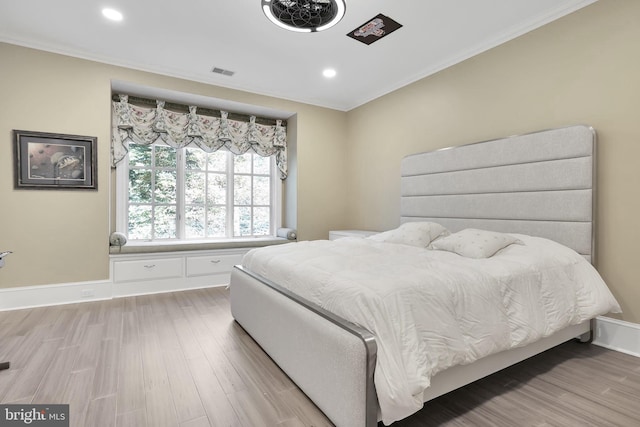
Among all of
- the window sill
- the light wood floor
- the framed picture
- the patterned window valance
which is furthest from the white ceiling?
the light wood floor

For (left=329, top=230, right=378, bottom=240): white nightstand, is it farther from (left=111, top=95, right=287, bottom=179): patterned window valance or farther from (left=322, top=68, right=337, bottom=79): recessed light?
(left=322, top=68, right=337, bottom=79): recessed light

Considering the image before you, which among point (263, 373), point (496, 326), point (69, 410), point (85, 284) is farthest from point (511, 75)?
point (85, 284)

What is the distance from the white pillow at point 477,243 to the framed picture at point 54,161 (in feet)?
12.1

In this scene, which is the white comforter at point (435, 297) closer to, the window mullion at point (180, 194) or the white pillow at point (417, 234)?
the white pillow at point (417, 234)

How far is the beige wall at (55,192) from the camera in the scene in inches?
123

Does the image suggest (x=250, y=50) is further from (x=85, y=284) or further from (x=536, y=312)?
(x=536, y=312)

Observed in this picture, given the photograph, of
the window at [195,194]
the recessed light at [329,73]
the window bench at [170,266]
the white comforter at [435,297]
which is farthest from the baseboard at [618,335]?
the window at [195,194]

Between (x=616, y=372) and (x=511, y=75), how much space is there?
8.22ft

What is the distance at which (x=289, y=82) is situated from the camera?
4.19 m

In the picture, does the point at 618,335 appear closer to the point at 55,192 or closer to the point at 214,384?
the point at 214,384

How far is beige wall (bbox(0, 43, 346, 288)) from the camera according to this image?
3113 millimetres

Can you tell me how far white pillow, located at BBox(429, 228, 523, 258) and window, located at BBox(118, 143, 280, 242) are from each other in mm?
3120

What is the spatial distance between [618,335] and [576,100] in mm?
1829

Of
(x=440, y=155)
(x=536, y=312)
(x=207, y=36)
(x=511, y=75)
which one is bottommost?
(x=536, y=312)
